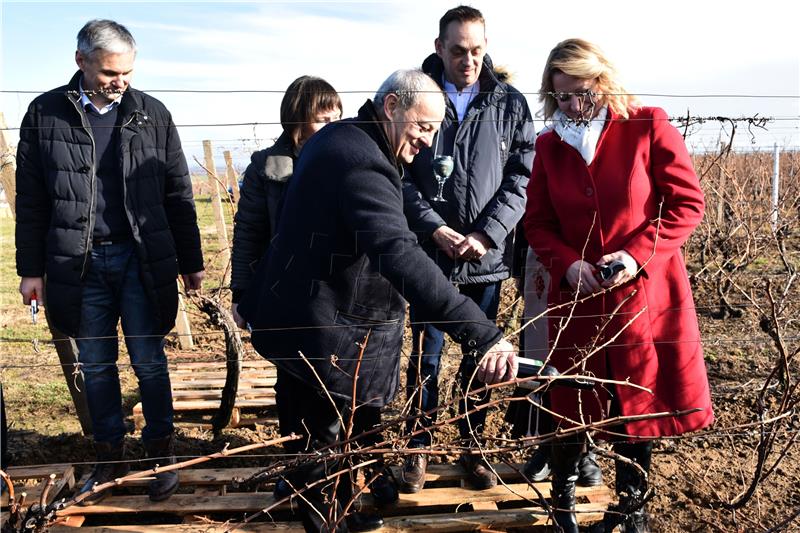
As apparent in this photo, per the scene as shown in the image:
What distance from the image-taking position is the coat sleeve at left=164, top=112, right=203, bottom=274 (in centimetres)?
279

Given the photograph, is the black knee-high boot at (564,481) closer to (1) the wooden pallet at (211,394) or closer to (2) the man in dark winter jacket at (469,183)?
(2) the man in dark winter jacket at (469,183)

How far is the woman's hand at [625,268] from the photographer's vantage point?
7.21 ft

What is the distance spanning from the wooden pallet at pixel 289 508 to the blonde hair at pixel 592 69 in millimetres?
1382

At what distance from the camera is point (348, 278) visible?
6.91 ft

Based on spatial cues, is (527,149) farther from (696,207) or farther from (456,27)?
(696,207)

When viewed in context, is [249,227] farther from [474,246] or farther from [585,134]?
[585,134]

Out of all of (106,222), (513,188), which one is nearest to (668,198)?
(513,188)

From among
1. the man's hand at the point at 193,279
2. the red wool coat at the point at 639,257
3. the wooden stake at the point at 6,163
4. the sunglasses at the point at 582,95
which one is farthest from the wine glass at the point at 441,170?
the wooden stake at the point at 6,163

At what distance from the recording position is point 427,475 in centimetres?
292

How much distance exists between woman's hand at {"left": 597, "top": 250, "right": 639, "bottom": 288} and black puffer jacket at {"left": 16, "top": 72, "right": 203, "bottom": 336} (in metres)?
1.62

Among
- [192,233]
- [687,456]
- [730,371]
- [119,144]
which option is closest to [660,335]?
[687,456]

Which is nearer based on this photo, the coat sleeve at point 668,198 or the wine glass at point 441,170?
the coat sleeve at point 668,198

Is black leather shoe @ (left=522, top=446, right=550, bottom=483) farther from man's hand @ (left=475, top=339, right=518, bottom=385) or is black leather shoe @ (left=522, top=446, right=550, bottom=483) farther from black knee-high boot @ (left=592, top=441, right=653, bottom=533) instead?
man's hand @ (left=475, top=339, right=518, bottom=385)

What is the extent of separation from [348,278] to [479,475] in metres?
1.16
